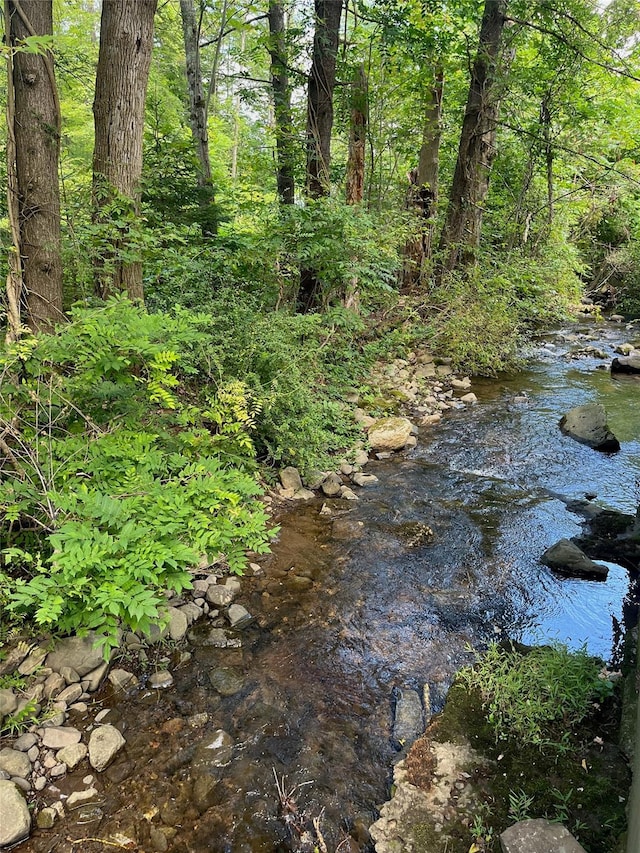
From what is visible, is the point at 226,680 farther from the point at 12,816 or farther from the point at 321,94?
the point at 321,94

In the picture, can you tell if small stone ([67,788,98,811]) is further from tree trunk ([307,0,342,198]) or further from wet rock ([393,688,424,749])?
tree trunk ([307,0,342,198])

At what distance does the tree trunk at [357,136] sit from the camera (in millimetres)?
8312

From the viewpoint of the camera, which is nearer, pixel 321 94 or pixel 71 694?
pixel 71 694

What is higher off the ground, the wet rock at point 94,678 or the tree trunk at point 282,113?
the tree trunk at point 282,113

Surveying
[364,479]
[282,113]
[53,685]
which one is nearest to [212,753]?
[53,685]

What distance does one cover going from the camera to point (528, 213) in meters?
11.4

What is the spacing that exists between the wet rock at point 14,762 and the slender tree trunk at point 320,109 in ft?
20.2

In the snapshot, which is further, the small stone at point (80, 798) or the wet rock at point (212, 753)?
the wet rock at point (212, 753)

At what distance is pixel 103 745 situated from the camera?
2.47 meters

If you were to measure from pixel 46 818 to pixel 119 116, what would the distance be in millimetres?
5025

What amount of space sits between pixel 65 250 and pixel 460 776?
14.8 feet

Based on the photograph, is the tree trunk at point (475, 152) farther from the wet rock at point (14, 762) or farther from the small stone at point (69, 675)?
the wet rock at point (14, 762)

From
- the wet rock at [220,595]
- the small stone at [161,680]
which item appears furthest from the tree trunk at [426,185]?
the small stone at [161,680]

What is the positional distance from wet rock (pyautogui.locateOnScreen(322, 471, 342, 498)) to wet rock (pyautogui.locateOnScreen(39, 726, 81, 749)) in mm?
3083
